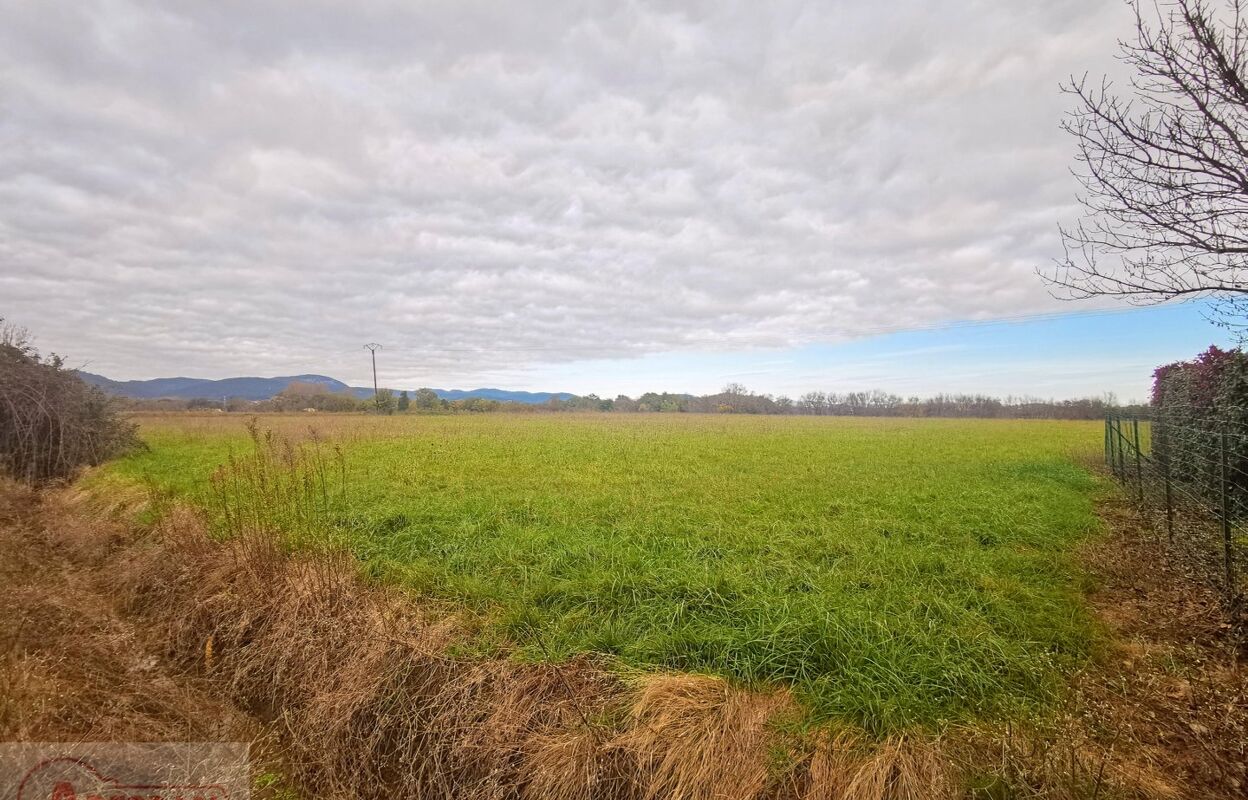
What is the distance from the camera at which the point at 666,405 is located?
333ft

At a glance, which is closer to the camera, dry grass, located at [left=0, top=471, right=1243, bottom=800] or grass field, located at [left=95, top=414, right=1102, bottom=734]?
dry grass, located at [left=0, top=471, right=1243, bottom=800]

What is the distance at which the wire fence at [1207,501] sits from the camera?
16.3ft

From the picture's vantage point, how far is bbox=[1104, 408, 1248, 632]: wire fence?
496 centimetres

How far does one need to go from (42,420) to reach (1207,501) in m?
24.0

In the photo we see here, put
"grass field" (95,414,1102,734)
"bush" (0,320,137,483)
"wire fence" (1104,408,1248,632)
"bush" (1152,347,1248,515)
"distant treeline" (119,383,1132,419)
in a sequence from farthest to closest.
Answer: "distant treeline" (119,383,1132,419) < "bush" (0,320,137,483) < "bush" (1152,347,1248,515) < "wire fence" (1104,408,1248,632) < "grass field" (95,414,1102,734)

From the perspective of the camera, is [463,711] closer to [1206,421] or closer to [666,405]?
[1206,421]

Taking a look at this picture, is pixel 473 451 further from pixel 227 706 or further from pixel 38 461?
pixel 227 706

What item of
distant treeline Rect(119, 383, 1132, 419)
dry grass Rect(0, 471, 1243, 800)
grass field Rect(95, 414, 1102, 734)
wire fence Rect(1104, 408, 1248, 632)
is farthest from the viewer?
distant treeline Rect(119, 383, 1132, 419)

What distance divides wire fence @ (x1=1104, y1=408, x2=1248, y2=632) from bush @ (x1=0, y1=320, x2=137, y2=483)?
2164 cm

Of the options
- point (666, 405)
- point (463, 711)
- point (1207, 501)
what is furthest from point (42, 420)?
point (666, 405)

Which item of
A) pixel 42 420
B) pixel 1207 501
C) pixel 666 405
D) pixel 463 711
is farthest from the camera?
pixel 666 405

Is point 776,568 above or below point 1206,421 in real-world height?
below

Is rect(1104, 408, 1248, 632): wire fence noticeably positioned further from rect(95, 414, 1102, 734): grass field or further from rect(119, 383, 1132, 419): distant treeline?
rect(119, 383, 1132, 419): distant treeline

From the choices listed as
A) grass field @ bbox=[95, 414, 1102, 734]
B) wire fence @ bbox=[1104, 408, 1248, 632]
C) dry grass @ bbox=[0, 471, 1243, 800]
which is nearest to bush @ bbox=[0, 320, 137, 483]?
grass field @ bbox=[95, 414, 1102, 734]
